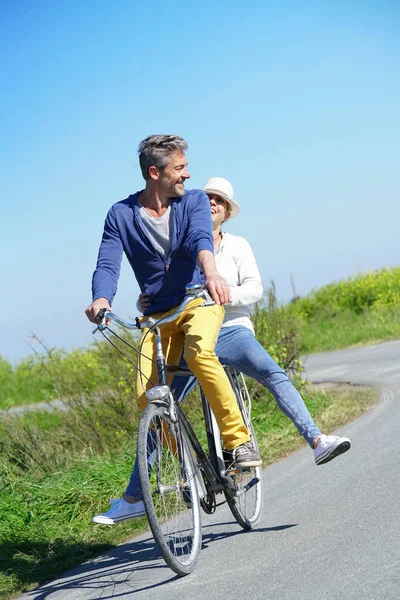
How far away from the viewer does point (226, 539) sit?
5.61 meters

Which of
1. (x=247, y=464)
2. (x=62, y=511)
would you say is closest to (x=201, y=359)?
(x=247, y=464)

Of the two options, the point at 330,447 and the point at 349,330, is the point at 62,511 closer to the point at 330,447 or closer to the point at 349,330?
the point at 330,447

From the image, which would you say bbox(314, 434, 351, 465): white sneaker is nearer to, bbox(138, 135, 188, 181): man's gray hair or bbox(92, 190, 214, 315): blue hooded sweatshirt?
bbox(92, 190, 214, 315): blue hooded sweatshirt

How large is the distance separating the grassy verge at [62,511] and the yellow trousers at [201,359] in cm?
128

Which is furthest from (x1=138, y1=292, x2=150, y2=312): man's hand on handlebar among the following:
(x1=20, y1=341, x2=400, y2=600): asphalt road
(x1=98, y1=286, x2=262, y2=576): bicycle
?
(x1=20, y1=341, x2=400, y2=600): asphalt road

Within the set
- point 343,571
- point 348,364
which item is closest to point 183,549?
point 343,571

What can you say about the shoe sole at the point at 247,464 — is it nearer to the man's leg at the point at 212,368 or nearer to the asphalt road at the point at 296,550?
the man's leg at the point at 212,368

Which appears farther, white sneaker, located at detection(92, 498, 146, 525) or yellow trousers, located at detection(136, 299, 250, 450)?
white sneaker, located at detection(92, 498, 146, 525)

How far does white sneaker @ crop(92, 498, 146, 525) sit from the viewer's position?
17.4ft

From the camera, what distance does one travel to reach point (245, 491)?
574 cm

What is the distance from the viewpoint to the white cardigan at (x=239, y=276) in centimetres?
593

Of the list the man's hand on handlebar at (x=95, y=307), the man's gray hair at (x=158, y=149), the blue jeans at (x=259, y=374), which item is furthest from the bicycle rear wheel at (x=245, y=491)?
the man's gray hair at (x=158, y=149)

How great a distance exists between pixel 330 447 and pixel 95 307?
1626 millimetres

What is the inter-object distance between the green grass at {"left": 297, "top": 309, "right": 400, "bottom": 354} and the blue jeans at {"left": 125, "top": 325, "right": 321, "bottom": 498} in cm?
1111
